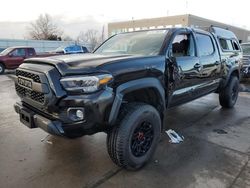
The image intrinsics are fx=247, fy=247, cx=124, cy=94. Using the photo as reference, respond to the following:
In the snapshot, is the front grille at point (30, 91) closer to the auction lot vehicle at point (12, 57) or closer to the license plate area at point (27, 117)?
the license plate area at point (27, 117)

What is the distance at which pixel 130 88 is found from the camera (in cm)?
292

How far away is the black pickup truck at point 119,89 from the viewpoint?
8.55ft

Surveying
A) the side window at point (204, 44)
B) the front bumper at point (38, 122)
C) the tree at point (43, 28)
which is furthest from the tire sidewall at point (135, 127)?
the tree at point (43, 28)

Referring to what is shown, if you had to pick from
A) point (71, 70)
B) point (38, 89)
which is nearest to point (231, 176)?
point (71, 70)

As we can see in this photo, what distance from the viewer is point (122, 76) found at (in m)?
2.84

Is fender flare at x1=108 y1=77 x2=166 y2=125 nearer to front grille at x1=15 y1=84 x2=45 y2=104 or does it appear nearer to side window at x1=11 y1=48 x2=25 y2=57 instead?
front grille at x1=15 y1=84 x2=45 y2=104

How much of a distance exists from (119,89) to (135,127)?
53 centimetres

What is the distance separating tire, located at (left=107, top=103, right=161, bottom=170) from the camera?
2.88 m

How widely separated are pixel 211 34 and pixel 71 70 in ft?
12.2

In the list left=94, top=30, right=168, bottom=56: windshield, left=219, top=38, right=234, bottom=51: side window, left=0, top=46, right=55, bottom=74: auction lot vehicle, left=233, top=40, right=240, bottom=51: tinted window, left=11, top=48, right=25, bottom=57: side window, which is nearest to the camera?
left=94, top=30, right=168, bottom=56: windshield

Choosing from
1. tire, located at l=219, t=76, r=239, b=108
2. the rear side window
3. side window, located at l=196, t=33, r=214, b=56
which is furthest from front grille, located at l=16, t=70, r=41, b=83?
tire, located at l=219, t=76, r=239, b=108

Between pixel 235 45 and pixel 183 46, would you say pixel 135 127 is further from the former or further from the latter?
pixel 235 45

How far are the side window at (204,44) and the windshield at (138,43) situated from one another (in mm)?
960

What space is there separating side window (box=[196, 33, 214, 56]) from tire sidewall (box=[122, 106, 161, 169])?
196cm
